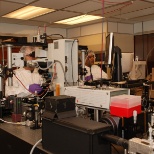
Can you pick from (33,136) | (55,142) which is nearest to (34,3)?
(33,136)

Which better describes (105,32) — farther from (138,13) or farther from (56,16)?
(56,16)

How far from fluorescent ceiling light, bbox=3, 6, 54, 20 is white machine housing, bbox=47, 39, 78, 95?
1951mm

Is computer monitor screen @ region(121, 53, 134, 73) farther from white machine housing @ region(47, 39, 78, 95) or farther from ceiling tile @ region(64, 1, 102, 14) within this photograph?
ceiling tile @ region(64, 1, 102, 14)

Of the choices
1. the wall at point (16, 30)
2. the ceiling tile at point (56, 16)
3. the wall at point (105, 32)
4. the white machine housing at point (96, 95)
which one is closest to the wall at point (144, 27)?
the wall at point (105, 32)

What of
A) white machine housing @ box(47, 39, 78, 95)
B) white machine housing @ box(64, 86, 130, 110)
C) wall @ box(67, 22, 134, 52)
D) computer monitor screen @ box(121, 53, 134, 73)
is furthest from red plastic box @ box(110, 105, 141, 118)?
wall @ box(67, 22, 134, 52)

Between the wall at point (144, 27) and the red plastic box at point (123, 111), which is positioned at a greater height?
the wall at point (144, 27)

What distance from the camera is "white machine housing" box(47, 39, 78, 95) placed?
90.4 inches

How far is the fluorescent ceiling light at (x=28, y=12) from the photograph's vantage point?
414cm

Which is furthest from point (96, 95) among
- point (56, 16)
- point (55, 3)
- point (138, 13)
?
point (138, 13)

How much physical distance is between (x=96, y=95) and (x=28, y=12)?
3205mm

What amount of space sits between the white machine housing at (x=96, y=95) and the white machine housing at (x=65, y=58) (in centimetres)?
41

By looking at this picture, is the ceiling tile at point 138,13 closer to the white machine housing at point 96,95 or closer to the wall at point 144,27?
the wall at point 144,27

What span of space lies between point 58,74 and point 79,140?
1184 millimetres

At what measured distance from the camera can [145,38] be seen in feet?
19.3
